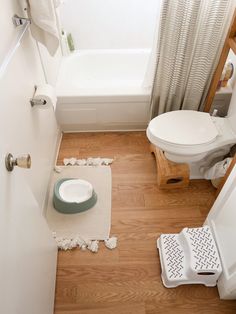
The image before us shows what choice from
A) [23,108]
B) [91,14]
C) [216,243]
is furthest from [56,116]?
[216,243]

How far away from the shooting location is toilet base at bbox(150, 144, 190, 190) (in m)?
1.73

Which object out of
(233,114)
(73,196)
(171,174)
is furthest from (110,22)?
(73,196)

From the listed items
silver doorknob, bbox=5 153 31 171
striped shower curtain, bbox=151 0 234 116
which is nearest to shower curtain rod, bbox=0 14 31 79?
silver doorknob, bbox=5 153 31 171

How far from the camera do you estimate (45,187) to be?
1.69 meters

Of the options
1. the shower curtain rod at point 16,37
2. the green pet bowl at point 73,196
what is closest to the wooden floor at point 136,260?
the green pet bowl at point 73,196

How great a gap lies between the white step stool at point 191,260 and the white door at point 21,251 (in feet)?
2.06

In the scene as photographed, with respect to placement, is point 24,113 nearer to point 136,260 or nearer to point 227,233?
point 136,260

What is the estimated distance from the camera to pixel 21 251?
2.76 ft

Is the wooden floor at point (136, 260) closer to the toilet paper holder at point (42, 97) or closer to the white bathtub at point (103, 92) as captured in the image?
the white bathtub at point (103, 92)

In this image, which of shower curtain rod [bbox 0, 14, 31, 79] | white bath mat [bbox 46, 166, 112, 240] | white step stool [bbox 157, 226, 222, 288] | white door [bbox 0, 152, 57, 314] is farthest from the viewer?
white bath mat [bbox 46, 166, 112, 240]

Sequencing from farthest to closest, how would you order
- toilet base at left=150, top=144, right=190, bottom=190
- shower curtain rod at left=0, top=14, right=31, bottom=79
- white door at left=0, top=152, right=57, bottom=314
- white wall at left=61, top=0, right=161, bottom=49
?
white wall at left=61, top=0, right=161, bottom=49 < toilet base at left=150, top=144, right=190, bottom=190 < shower curtain rod at left=0, top=14, right=31, bottom=79 < white door at left=0, top=152, right=57, bottom=314

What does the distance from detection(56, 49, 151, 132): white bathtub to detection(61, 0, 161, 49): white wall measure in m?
0.10

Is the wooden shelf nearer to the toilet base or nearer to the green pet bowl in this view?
the toilet base

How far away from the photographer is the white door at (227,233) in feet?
3.72
